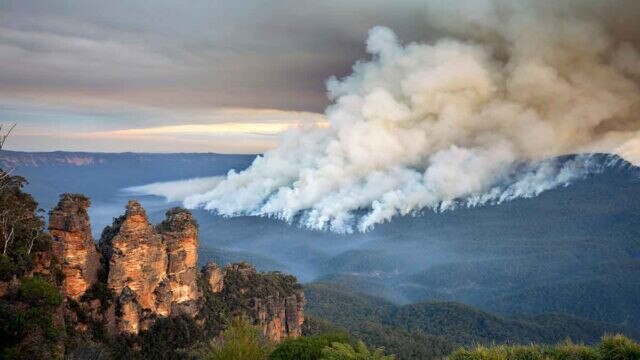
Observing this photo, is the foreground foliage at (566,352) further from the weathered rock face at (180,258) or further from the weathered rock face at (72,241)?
the weathered rock face at (180,258)

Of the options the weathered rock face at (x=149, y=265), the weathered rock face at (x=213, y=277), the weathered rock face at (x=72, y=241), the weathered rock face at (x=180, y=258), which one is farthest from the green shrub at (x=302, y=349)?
the weathered rock face at (x=213, y=277)

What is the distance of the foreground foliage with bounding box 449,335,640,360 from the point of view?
23.0m

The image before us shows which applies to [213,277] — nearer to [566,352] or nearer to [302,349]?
[302,349]

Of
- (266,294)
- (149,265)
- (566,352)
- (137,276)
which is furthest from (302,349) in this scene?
(266,294)

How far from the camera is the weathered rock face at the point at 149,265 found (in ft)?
193

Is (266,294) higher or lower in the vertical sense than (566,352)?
lower

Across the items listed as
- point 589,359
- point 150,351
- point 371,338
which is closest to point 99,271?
point 150,351

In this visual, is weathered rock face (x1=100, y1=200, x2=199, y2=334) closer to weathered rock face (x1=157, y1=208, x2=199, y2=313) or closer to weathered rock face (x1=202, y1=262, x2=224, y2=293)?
weathered rock face (x1=157, y1=208, x2=199, y2=313)

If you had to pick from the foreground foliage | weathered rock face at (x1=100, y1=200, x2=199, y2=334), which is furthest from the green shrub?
weathered rock face at (x1=100, y1=200, x2=199, y2=334)

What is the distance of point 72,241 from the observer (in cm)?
5334

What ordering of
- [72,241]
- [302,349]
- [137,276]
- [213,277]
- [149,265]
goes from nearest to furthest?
[302,349], [72,241], [137,276], [149,265], [213,277]

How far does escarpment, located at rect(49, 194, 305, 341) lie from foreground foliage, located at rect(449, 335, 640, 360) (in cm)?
2146

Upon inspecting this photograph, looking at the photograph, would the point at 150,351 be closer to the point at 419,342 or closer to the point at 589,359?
the point at 589,359

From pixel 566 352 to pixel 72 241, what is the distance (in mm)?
44151
